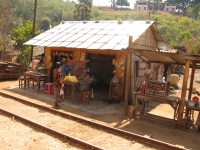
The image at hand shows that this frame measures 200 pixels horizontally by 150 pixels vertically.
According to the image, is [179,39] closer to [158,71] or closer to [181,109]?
[158,71]

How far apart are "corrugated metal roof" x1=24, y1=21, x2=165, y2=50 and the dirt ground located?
282cm

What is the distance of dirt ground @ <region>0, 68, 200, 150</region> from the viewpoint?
6.60 metres

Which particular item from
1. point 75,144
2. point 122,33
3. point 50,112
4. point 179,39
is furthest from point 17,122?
point 179,39

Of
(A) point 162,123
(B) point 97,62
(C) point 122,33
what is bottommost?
(A) point 162,123

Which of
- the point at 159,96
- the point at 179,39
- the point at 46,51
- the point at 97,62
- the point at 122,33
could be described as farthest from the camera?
the point at 179,39

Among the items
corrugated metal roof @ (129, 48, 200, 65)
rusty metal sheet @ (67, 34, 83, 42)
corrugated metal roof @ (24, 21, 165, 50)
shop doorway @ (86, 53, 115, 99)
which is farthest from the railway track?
shop doorway @ (86, 53, 115, 99)

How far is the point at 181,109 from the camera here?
7.31m

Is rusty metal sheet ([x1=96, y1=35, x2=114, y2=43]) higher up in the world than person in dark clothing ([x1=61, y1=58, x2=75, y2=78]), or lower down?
higher up

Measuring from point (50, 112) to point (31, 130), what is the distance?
197 centimetres

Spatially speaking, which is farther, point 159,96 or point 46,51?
point 46,51

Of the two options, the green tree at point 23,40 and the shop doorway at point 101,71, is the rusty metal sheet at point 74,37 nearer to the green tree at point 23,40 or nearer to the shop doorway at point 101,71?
the shop doorway at point 101,71


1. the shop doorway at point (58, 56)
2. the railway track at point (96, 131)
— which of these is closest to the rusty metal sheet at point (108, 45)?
the shop doorway at point (58, 56)

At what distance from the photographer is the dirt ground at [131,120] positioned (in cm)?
660

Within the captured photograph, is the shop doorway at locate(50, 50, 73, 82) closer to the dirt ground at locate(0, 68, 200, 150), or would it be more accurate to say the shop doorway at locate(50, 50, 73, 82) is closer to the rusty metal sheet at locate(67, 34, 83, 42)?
the rusty metal sheet at locate(67, 34, 83, 42)
